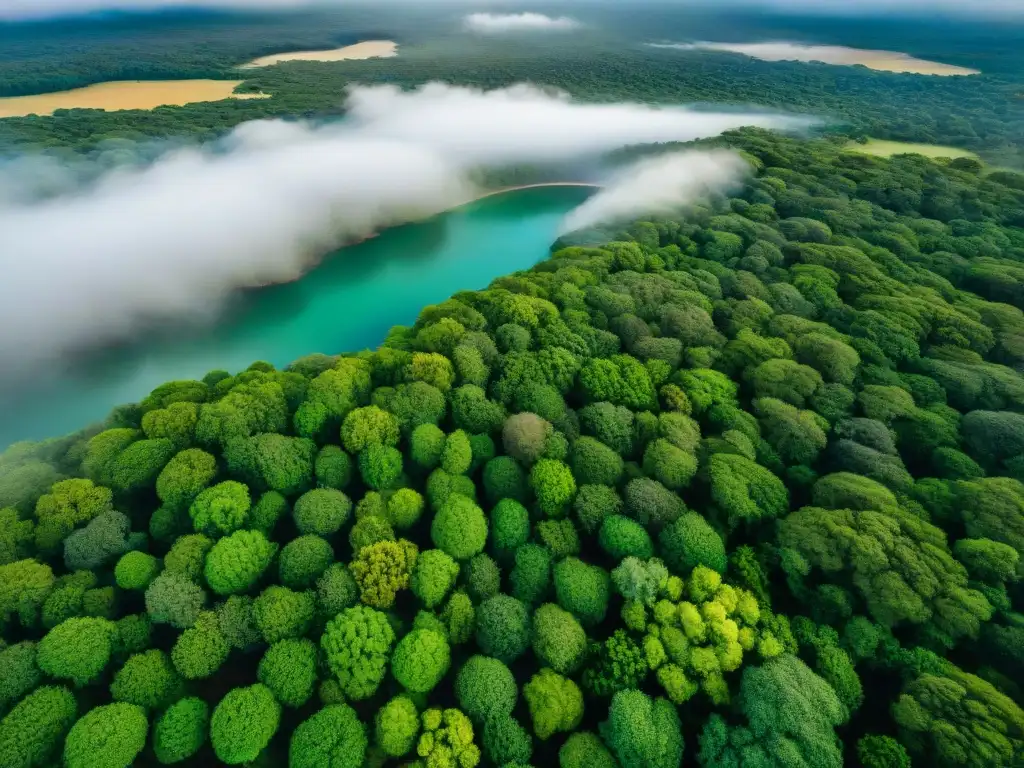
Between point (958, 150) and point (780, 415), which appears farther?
point (958, 150)

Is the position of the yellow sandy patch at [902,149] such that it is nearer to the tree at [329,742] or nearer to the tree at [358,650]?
the tree at [358,650]

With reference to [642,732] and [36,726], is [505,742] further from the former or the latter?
[36,726]

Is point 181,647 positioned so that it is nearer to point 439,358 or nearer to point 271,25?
point 439,358

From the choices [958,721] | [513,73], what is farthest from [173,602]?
[513,73]

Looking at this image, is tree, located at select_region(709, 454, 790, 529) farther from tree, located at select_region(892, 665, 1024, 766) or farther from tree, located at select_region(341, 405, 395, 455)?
tree, located at select_region(341, 405, 395, 455)

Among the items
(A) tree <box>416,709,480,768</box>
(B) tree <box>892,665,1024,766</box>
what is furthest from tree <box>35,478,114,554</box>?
(B) tree <box>892,665,1024,766</box>


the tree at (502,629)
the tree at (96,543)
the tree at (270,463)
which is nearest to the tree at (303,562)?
the tree at (270,463)

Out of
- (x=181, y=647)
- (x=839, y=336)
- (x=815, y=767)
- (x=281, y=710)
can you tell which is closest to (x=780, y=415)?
(x=839, y=336)
